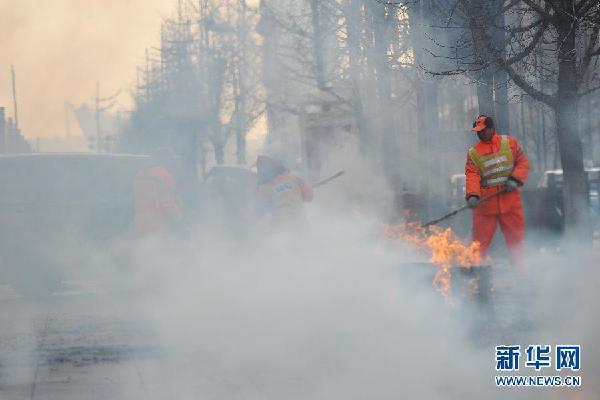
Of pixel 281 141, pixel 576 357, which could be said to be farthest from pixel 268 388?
pixel 281 141

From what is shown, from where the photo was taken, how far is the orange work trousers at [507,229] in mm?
10312

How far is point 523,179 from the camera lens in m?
10.3

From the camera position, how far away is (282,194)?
12438 millimetres

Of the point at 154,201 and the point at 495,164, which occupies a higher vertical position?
the point at 495,164

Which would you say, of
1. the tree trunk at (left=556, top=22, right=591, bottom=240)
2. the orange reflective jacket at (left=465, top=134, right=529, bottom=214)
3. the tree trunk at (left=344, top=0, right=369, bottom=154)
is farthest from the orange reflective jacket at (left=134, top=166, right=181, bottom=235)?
the tree trunk at (left=344, top=0, right=369, bottom=154)

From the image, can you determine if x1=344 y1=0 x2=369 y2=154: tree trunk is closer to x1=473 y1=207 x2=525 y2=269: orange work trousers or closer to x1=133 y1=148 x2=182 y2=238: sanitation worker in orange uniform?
x1=133 y1=148 x2=182 y2=238: sanitation worker in orange uniform

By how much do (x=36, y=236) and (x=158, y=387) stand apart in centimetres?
626

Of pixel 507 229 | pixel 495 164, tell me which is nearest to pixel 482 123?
pixel 495 164

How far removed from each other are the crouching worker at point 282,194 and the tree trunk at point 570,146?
9.48ft

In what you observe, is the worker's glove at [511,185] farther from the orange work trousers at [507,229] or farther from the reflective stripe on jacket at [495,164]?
Result: the orange work trousers at [507,229]

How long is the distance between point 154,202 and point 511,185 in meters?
4.26

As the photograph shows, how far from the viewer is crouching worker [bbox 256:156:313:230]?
12445 mm

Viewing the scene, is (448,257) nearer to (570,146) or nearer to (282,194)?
(282,194)

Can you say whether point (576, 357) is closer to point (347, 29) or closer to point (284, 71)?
point (347, 29)
